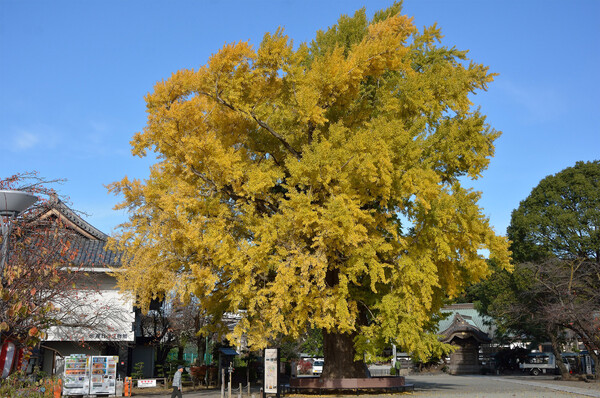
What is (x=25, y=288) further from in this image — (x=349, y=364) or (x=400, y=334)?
(x=349, y=364)

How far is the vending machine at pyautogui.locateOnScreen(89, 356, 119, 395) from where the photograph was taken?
22.2m

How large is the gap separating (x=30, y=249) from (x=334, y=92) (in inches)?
543

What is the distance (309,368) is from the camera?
43844 millimetres

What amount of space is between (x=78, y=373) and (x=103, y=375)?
3.35ft

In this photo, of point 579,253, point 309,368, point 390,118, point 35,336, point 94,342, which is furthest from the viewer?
point 309,368

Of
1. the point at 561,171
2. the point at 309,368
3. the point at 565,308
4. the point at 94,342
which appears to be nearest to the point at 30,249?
the point at 94,342

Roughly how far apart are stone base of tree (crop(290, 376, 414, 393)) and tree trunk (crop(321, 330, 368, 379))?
54 centimetres

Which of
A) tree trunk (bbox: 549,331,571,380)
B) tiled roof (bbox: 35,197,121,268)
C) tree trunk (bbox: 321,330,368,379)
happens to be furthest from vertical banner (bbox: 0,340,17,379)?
tree trunk (bbox: 549,331,571,380)

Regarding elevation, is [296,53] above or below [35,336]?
above

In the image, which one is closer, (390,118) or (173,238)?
(173,238)

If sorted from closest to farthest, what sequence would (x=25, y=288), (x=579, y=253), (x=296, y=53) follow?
(x=25, y=288) → (x=296, y=53) → (x=579, y=253)

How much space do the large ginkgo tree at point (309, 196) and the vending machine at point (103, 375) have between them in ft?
13.8

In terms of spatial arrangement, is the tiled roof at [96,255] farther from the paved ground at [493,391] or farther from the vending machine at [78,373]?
the paved ground at [493,391]

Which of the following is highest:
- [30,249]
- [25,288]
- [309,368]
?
[30,249]
